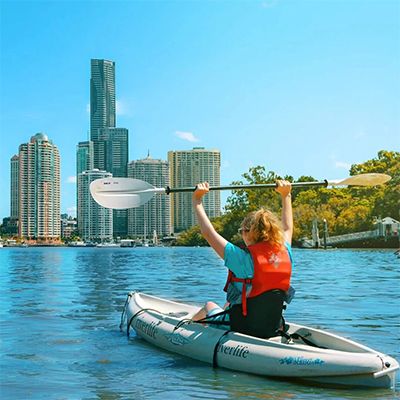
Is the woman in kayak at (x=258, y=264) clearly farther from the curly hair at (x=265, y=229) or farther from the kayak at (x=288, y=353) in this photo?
the kayak at (x=288, y=353)

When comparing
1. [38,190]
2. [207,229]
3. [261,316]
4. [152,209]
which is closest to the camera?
[207,229]

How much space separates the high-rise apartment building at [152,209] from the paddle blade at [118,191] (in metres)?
151

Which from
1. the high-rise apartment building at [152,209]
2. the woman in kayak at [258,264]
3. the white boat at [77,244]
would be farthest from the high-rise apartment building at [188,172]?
the woman in kayak at [258,264]

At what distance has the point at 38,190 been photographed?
18012cm

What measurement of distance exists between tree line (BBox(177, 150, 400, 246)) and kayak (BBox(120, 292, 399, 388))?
60935 millimetres

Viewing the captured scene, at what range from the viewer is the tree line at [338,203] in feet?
220

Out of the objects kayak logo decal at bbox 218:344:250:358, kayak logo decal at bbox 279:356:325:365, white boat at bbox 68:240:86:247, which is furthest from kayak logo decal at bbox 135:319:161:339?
white boat at bbox 68:240:86:247

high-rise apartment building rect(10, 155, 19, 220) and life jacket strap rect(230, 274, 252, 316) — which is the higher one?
high-rise apartment building rect(10, 155, 19, 220)

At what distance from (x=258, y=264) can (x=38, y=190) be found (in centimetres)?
17994

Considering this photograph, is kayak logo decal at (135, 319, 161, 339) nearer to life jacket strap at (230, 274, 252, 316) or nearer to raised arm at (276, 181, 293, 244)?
life jacket strap at (230, 274, 252, 316)

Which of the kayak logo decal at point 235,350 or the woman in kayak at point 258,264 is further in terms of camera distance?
the kayak logo decal at point 235,350

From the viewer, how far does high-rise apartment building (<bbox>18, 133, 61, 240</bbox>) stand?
580 ft

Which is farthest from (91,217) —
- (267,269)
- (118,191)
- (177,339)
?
(267,269)

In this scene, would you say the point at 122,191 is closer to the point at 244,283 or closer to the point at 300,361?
the point at 244,283
